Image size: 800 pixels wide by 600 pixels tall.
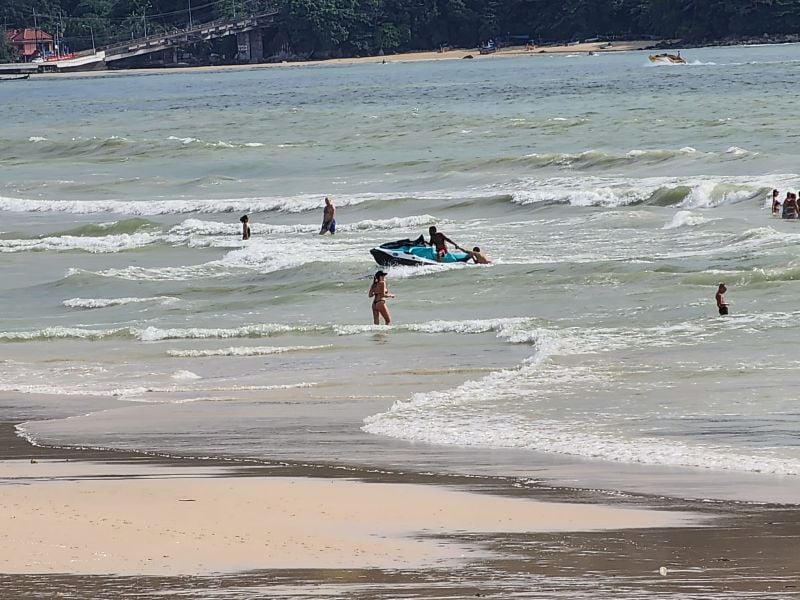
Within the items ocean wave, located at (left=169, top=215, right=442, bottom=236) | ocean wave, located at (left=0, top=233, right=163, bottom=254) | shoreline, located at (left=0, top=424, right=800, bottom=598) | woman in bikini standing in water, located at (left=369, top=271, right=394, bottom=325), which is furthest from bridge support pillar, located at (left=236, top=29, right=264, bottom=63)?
shoreline, located at (left=0, top=424, right=800, bottom=598)

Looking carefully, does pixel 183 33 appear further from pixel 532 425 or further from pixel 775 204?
pixel 532 425

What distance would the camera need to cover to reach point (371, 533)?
882 centimetres

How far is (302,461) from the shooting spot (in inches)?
448

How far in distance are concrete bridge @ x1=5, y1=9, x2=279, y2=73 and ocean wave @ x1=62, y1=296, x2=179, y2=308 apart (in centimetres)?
14720

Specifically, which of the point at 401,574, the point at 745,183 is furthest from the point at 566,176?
the point at 401,574

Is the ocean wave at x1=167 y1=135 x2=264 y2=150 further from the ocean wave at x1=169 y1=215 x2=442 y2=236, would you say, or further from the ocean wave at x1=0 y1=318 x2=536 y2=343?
the ocean wave at x1=0 y1=318 x2=536 y2=343

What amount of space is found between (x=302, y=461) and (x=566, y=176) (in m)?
30.0

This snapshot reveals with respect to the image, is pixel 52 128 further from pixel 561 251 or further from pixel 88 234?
pixel 561 251

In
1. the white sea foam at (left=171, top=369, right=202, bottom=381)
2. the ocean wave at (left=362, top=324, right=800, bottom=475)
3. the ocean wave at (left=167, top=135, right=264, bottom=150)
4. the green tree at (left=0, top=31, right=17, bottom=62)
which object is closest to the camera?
the ocean wave at (left=362, top=324, right=800, bottom=475)

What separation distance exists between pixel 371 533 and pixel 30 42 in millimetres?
183177

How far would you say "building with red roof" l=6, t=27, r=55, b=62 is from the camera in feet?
600

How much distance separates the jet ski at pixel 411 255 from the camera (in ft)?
83.6

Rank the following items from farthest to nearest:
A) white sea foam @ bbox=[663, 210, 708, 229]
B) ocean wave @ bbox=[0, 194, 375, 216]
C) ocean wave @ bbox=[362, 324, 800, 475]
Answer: ocean wave @ bbox=[0, 194, 375, 216], white sea foam @ bbox=[663, 210, 708, 229], ocean wave @ bbox=[362, 324, 800, 475]

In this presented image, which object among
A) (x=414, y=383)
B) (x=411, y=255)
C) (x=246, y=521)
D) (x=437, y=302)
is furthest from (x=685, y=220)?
(x=246, y=521)
